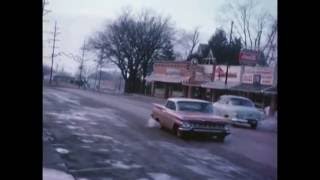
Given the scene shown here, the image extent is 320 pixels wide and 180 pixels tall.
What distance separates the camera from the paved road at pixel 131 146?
10.2 ft

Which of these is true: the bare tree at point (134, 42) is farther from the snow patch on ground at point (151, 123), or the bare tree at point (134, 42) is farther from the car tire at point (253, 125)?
the car tire at point (253, 125)

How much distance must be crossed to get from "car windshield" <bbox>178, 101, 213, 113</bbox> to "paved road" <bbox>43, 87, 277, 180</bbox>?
153 mm

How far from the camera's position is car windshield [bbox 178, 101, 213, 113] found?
3.41 m

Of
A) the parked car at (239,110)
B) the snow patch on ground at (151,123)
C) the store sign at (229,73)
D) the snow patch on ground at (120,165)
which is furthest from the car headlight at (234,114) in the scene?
the snow patch on ground at (120,165)

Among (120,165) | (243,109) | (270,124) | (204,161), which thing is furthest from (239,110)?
(120,165)

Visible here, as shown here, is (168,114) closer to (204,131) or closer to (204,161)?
(204,131)

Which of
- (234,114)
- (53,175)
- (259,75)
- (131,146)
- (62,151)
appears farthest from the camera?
(234,114)

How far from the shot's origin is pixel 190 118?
3.42m

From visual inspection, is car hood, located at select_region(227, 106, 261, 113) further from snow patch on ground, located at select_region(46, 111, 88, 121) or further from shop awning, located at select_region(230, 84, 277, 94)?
snow patch on ground, located at select_region(46, 111, 88, 121)

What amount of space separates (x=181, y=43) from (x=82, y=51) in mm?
707

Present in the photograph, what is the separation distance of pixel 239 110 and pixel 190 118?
36 centimetres
